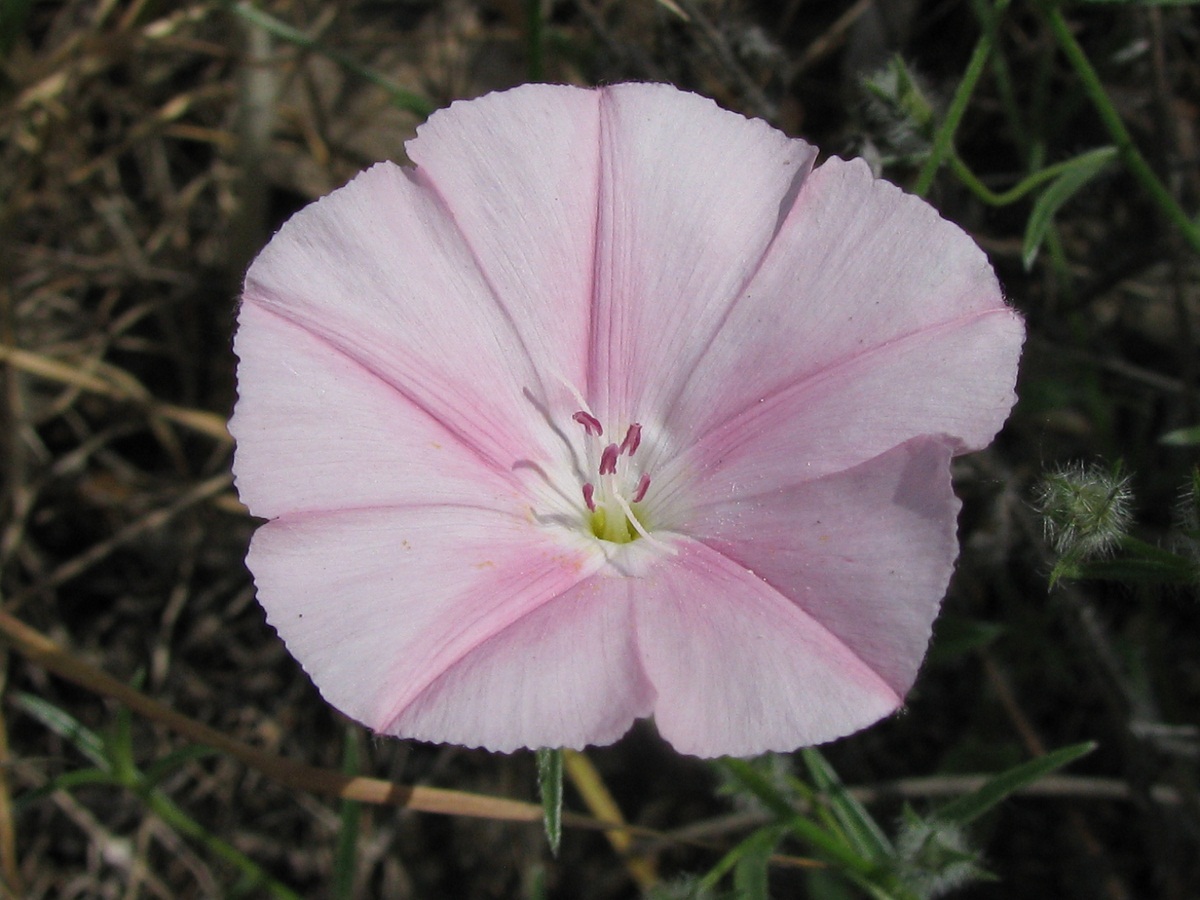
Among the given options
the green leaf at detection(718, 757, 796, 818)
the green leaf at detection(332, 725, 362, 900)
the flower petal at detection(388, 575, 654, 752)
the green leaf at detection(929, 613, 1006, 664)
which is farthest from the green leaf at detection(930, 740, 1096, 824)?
the green leaf at detection(332, 725, 362, 900)

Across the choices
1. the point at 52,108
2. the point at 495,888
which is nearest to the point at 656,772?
the point at 495,888

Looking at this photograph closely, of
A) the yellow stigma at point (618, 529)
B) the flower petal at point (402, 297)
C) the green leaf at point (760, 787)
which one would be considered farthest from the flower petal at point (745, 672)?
the green leaf at point (760, 787)

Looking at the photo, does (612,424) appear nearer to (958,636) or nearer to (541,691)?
(541,691)

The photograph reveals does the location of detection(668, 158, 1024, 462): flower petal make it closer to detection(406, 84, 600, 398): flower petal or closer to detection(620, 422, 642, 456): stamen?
detection(620, 422, 642, 456): stamen

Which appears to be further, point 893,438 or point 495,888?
point 495,888

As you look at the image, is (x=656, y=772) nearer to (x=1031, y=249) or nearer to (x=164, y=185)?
(x=1031, y=249)

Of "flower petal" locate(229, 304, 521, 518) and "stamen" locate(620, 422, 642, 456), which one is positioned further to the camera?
"stamen" locate(620, 422, 642, 456)
